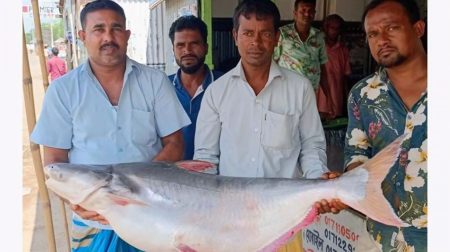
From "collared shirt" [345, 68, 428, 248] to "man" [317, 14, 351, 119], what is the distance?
3.49m

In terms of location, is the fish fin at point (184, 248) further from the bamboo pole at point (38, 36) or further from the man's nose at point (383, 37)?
the bamboo pole at point (38, 36)

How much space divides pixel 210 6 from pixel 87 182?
4.21 m

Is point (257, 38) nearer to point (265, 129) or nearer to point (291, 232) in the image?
point (265, 129)

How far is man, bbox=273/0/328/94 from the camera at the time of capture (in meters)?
4.77

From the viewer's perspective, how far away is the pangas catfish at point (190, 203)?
189cm

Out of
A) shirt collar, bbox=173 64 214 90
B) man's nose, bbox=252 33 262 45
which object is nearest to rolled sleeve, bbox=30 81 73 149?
man's nose, bbox=252 33 262 45

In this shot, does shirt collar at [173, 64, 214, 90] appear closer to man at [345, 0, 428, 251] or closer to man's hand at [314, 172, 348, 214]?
man at [345, 0, 428, 251]

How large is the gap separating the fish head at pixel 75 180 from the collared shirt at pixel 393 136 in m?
1.25

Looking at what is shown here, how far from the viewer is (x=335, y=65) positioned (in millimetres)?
5902

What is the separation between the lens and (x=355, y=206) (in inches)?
71.3

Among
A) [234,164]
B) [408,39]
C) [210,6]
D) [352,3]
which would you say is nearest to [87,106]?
[234,164]

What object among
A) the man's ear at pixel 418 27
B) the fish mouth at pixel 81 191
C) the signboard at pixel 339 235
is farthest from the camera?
the signboard at pixel 339 235

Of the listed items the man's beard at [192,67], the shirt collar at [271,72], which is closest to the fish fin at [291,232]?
the shirt collar at [271,72]
